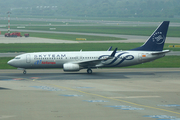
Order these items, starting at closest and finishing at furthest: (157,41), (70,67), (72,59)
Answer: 1. (70,67)
2. (72,59)
3. (157,41)

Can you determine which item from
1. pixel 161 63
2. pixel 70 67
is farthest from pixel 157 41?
pixel 70 67

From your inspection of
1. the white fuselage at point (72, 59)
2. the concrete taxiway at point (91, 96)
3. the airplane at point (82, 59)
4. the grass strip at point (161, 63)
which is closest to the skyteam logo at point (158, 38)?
the airplane at point (82, 59)

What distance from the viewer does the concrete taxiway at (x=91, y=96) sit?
2503 cm

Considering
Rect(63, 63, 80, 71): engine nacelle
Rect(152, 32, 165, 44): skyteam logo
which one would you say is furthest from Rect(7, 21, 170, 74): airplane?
Rect(152, 32, 165, 44): skyteam logo

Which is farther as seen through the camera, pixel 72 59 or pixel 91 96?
pixel 72 59

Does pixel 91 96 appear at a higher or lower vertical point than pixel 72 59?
lower

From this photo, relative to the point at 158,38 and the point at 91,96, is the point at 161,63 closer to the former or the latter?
the point at 158,38

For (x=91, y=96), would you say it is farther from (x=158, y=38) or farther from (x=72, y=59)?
(x=158, y=38)

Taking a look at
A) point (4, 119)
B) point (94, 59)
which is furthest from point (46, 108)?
point (94, 59)

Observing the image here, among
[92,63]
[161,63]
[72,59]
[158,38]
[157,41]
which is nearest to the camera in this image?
[92,63]

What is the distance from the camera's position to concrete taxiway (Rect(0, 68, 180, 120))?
2503 cm

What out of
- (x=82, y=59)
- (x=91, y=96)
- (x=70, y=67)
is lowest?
(x=91, y=96)

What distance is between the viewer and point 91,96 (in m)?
32.1

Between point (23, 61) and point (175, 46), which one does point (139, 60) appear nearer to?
point (23, 61)
